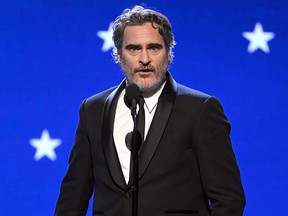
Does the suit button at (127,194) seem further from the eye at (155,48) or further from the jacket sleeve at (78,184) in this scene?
the eye at (155,48)

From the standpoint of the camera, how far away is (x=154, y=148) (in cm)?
184

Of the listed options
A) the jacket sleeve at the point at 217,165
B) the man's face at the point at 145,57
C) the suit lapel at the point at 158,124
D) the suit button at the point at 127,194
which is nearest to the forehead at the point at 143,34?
the man's face at the point at 145,57

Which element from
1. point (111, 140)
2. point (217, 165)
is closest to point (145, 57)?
point (111, 140)

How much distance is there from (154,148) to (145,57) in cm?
28

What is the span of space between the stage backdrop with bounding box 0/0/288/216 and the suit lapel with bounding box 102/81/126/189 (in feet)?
2.19

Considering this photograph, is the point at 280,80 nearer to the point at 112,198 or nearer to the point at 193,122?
the point at 193,122

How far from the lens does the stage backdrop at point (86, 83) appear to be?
2594 millimetres

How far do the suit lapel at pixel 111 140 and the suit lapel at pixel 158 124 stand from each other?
0.23ft

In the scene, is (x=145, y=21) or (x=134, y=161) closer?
(x=134, y=161)

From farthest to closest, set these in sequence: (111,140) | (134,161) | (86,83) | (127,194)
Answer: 1. (86,83)
2. (111,140)
3. (127,194)
4. (134,161)

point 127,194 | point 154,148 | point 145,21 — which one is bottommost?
point 127,194

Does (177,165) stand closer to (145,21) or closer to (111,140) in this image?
(111,140)

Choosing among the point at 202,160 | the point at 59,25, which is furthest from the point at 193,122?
the point at 59,25

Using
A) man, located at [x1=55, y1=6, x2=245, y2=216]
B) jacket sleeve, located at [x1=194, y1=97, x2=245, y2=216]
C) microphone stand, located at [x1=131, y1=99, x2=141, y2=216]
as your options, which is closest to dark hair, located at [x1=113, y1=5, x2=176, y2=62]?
man, located at [x1=55, y1=6, x2=245, y2=216]
